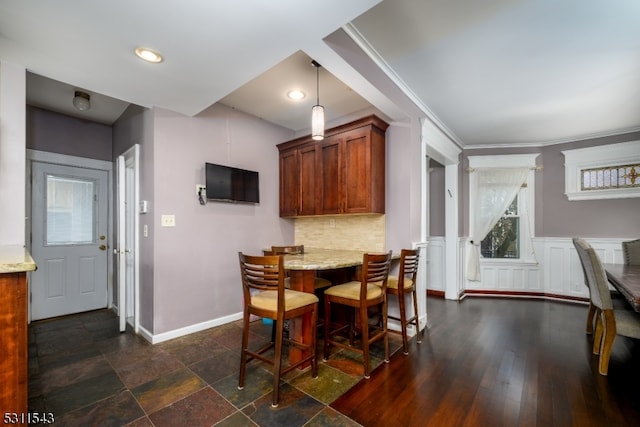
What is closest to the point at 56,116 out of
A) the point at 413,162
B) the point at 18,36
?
the point at 18,36

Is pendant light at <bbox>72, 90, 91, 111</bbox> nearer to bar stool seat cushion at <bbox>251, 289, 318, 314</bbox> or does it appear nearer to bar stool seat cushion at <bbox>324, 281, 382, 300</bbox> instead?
bar stool seat cushion at <bbox>251, 289, 318, 314</bbox>

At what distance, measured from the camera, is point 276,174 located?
394 centimetres

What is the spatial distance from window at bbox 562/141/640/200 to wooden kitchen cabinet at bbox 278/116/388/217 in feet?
10.9

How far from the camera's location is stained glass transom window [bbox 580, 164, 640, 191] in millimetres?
3857

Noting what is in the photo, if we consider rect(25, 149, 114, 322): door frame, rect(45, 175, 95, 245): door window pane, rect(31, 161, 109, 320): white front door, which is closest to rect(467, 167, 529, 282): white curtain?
rect(25, 149, 114, 322): door frame

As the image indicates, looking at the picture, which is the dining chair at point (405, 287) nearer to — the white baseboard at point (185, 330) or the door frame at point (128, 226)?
the white baseboard at point (185, 330)

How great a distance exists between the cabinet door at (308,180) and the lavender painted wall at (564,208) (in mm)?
2775

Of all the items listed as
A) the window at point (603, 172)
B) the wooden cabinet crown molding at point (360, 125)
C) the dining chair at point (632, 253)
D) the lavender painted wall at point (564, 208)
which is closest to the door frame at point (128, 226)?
the wooden cabinet crown molding at point (360, 125)

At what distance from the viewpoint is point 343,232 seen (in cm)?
365

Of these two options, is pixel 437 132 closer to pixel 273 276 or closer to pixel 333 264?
pixel 333 264

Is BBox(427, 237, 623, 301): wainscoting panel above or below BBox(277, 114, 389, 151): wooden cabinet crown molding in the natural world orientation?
below

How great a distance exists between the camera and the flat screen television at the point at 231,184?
310cm

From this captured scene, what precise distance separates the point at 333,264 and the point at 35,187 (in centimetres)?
379

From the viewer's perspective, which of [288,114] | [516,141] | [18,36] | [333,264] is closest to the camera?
[18,36]
